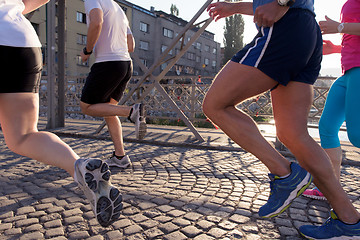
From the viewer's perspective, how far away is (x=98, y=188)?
174 centimetres

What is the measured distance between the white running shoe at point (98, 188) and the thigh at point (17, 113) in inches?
15.5

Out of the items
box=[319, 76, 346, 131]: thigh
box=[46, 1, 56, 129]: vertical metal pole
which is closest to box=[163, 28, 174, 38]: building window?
box=[46, 1, 56, 129]: vertical metal pole

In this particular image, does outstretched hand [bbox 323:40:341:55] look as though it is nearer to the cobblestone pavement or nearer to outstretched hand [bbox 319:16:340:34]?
outstretched hand [bbox 319:16:340:34]

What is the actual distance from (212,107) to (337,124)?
1.20 metres

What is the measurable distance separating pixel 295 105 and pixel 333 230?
0.78m

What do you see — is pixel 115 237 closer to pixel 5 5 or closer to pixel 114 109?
pixel 5 5

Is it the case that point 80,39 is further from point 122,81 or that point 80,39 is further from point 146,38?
point 122,81

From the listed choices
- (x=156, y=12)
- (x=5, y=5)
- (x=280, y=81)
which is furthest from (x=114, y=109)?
(x=156, y=12)

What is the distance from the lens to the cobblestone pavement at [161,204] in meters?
1.96

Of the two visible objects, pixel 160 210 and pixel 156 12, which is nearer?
pixel 160 210

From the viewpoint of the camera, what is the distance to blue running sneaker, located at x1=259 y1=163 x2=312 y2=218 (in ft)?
5.59

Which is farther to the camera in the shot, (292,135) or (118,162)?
(118,162)

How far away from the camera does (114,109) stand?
3387 millimetres

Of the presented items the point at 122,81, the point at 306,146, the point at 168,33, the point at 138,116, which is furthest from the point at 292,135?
the point at 168,33
